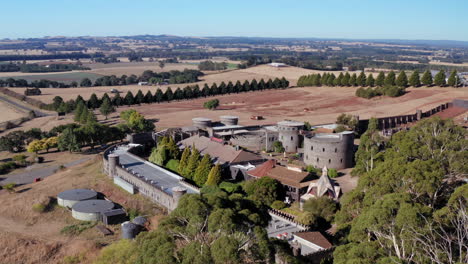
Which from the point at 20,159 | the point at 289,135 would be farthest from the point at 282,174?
the point at 20,159

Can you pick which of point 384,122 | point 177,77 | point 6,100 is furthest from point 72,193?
point 177,77

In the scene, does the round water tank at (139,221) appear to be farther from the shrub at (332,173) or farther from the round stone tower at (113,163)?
the shrub at (332,173)

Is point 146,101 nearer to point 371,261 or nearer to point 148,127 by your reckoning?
point 148,127

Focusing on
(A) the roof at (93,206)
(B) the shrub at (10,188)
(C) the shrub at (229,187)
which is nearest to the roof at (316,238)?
(C) the shrub at (229,187)

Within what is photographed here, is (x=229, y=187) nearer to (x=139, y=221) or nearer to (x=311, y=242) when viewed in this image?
(x=139, y=221)

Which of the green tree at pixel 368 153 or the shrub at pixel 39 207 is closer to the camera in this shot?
the shrub at pixel 39 207

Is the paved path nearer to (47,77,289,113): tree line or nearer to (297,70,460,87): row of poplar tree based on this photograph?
(47,77,289,113): tree line

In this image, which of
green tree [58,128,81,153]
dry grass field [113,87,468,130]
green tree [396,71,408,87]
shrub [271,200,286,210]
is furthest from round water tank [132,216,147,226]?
green tree [396,71,408,87]

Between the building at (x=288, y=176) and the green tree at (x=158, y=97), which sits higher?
the building at (x=288, y=176)
